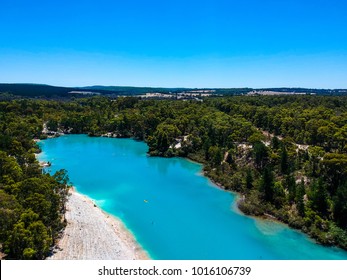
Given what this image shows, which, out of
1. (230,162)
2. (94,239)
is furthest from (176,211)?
(230,162)

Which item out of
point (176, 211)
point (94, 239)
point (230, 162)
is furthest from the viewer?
point (230, 162)

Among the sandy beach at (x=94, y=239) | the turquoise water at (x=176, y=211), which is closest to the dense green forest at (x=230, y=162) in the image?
the sandy beach at (x=94, y=239)

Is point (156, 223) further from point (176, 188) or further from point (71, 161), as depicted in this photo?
point (71, 161)

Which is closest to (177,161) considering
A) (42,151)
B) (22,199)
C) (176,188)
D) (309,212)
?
(176,188)

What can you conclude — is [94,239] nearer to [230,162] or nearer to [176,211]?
[176,211]

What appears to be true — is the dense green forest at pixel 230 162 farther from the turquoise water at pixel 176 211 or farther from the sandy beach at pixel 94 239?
the turquoise water at pixel 176 211

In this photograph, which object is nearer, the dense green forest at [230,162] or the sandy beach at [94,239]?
the sandy beach at [94,239]

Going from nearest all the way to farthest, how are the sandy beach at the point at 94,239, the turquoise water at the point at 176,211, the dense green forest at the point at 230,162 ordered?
the sandy beach at the point at 94,239 → the dense green forest at the point at 230,162 → the turquoise water at the point at 176,211
